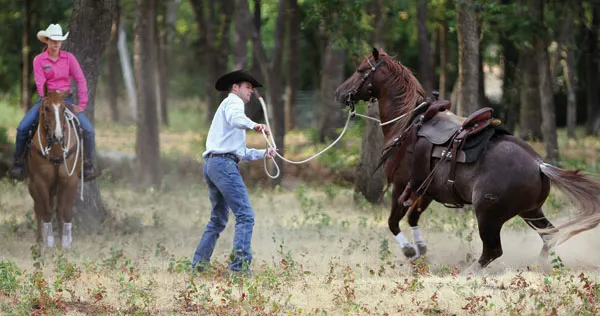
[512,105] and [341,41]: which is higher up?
[341,41]

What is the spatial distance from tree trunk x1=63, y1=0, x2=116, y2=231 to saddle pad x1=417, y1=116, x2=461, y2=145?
18.8 ft

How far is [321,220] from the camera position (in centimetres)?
1505

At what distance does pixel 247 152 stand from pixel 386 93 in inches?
84.5

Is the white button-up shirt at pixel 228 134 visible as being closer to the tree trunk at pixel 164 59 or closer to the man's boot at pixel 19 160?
the man's boot at pixel 19 160

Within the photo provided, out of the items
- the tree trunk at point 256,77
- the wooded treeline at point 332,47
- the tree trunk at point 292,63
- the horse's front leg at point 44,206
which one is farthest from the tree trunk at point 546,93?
the horse's front leg at point 44,206

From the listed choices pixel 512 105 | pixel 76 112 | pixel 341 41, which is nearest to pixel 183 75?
pixel 512 105

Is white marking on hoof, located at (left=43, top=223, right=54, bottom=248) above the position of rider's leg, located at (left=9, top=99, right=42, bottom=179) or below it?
below

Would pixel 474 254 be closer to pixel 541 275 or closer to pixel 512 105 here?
pixel 541 275

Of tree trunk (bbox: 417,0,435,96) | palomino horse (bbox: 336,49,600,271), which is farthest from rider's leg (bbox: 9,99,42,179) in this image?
tree trunk (bbox: 417,0,435,96)

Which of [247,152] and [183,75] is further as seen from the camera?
[183,75]

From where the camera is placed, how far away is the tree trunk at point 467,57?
50.9ft

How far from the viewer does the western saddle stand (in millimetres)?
10289

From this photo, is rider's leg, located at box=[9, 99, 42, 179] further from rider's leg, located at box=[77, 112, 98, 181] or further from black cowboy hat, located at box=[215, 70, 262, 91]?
black cowboy hat, located at box=[215, 70, 262, 91]

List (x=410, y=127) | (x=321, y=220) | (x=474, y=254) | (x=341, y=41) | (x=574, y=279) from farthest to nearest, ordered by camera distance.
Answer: (x=341, y=41) → (x=321, y=220) → (x=474, y=254) → (x=410, y=127) → (x=574, y=279)
